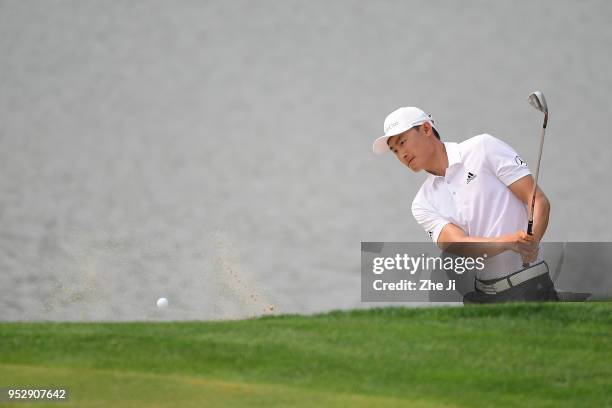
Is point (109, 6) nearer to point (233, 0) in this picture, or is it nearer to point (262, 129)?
point (233, 0)

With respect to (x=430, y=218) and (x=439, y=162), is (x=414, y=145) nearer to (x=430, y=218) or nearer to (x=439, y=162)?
(x=439, y=162)

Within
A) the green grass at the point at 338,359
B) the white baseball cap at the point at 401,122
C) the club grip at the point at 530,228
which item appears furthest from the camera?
the white baseball cap at the point at 401,122

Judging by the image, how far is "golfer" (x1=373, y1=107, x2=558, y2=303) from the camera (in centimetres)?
329

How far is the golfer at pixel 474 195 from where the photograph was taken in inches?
130

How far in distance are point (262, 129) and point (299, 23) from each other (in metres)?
0.75

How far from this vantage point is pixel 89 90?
7.13 metres

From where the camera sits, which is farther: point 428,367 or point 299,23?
point 299,23

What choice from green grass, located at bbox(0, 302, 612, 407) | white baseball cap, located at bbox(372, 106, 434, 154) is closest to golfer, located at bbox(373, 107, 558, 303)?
white baseball cap, located at bbox(372, 106, 434, 154)

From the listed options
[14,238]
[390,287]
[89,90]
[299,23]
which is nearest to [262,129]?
[299,23]

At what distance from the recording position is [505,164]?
10.8 ft

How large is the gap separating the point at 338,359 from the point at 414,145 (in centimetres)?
87

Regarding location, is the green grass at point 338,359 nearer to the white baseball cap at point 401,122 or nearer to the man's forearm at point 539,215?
the man's forearm at point 539,215

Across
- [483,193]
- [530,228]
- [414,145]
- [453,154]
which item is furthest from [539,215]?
[414,145]

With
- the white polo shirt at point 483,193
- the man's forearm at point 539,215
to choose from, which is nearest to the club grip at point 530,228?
the man's forearm at point 539,215
